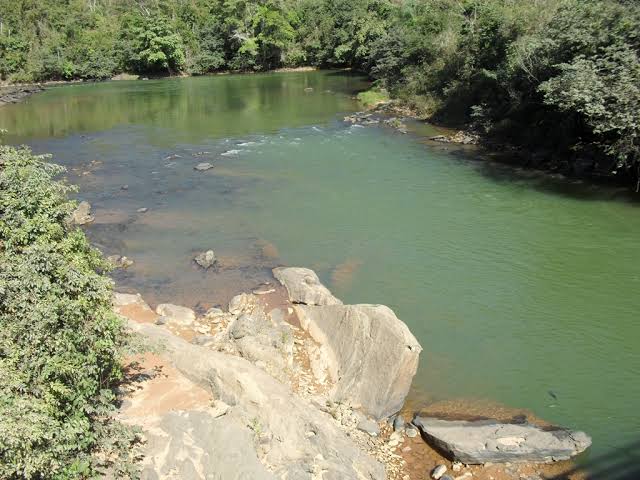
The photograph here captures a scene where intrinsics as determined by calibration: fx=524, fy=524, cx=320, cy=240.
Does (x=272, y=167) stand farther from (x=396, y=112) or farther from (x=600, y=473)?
(x=600, y=473)

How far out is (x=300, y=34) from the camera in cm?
6688

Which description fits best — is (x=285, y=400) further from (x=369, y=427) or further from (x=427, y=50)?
(x=427, y=50)

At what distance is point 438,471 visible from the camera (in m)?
8.88

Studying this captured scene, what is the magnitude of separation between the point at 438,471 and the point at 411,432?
100cm

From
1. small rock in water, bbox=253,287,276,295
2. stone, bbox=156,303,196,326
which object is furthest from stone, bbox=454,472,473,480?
small rock in water, bbox=253,287,276,295

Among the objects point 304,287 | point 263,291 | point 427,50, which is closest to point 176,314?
point 263,291

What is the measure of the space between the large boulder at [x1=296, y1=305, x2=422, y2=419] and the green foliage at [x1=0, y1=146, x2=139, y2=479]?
4590 mm

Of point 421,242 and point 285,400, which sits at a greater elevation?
point 285,400

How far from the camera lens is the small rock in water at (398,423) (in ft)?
32.4

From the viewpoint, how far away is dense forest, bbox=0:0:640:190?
20.5m

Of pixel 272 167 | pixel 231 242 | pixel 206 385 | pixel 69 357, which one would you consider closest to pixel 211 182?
pixel 272 167

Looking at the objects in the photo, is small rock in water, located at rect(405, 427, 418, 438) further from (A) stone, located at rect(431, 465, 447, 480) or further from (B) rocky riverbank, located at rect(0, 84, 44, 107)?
(B) rocky riverbank, located at rect(0, 84, 44, 107)

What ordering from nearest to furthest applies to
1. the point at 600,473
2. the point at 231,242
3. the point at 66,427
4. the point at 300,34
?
the point at 66,427, the point at 600,473, the point at 231,242, the point at 300,34

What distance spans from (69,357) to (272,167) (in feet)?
65.7
